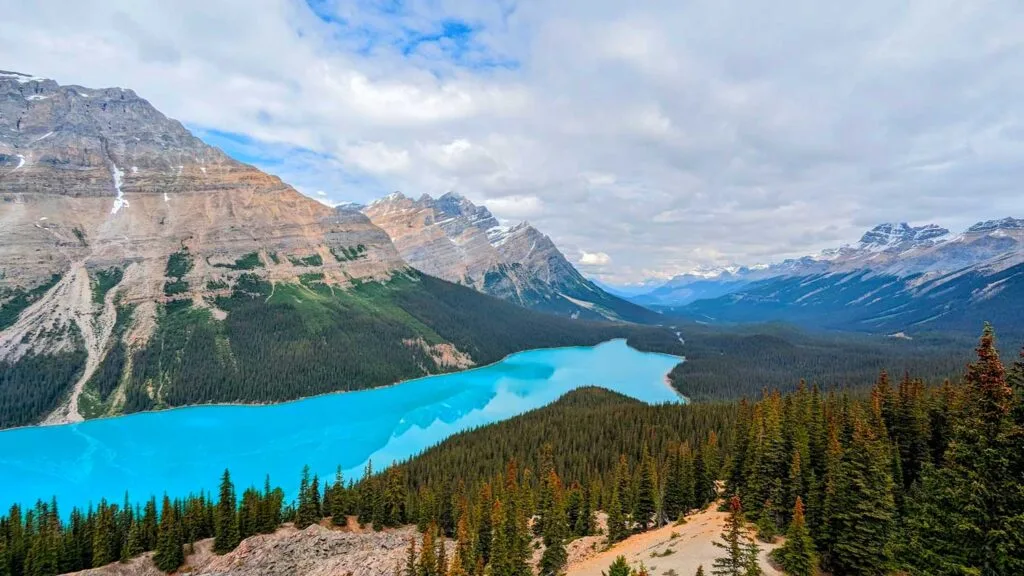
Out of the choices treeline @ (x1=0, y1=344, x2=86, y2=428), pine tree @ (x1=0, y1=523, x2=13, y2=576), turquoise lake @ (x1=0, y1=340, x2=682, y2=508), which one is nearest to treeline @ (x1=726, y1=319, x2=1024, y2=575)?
pine tree @ (x1=0, y1=523, x2=13, y2=576)

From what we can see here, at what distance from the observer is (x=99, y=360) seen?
499 ft

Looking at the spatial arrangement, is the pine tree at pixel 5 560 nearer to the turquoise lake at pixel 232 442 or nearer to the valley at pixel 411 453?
the valley at pixel 411 453

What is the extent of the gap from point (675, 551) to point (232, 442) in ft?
356

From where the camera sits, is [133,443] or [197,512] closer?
[197,512]

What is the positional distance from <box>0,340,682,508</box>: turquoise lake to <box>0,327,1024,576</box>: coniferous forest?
44.8ft

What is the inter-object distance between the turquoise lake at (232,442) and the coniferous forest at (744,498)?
13654 millimetres

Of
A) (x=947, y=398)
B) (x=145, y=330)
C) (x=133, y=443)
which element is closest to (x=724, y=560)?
(x=947, y=398)

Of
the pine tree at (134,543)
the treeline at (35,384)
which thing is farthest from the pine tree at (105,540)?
the treeline at (35,384)

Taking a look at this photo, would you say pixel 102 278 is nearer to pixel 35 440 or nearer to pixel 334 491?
pixel 35 440

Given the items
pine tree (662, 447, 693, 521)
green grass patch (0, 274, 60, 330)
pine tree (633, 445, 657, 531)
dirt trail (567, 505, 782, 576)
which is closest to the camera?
dirt trail (567, 505, 782, 576)

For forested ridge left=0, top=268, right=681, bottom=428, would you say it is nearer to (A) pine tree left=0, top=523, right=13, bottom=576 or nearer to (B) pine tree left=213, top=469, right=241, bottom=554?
(A) pine tree left=0, top=523, right=13, bottom=576

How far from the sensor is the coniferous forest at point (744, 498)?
1884 cm

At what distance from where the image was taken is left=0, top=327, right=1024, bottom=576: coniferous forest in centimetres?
1884

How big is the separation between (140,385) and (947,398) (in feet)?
569
